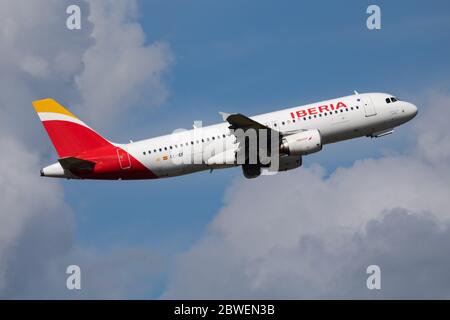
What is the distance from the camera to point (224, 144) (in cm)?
9250

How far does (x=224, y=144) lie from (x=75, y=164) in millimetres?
14313

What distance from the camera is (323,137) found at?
92.9 meters

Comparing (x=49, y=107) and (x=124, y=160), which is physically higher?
(x=49, y=107)

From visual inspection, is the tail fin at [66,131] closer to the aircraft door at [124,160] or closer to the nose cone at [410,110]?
the aircraft door at [124,160]

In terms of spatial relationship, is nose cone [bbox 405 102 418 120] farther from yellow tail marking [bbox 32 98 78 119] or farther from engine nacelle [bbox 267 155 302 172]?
yellow tail marking [bbox 32 98 78 119]

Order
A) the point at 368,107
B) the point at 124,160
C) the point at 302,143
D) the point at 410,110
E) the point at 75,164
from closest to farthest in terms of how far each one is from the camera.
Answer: the point at 302,143 < the point at 75,164 < the point at 124,160 < the point at 368,107 < the point at 410,110

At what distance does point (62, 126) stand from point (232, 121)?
59.1 ft

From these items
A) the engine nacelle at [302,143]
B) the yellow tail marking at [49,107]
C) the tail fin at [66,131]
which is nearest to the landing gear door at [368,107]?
the engine nacelle at [302,143]

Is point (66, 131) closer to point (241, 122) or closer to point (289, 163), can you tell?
point (241, 122)

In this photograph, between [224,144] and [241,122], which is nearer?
[241,122]

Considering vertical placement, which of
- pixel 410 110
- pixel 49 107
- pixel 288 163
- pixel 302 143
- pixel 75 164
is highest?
pixel 49 107

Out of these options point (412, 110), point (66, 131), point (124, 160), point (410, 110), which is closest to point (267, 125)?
point (124, 160)

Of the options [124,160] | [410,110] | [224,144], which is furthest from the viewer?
[410,110]
